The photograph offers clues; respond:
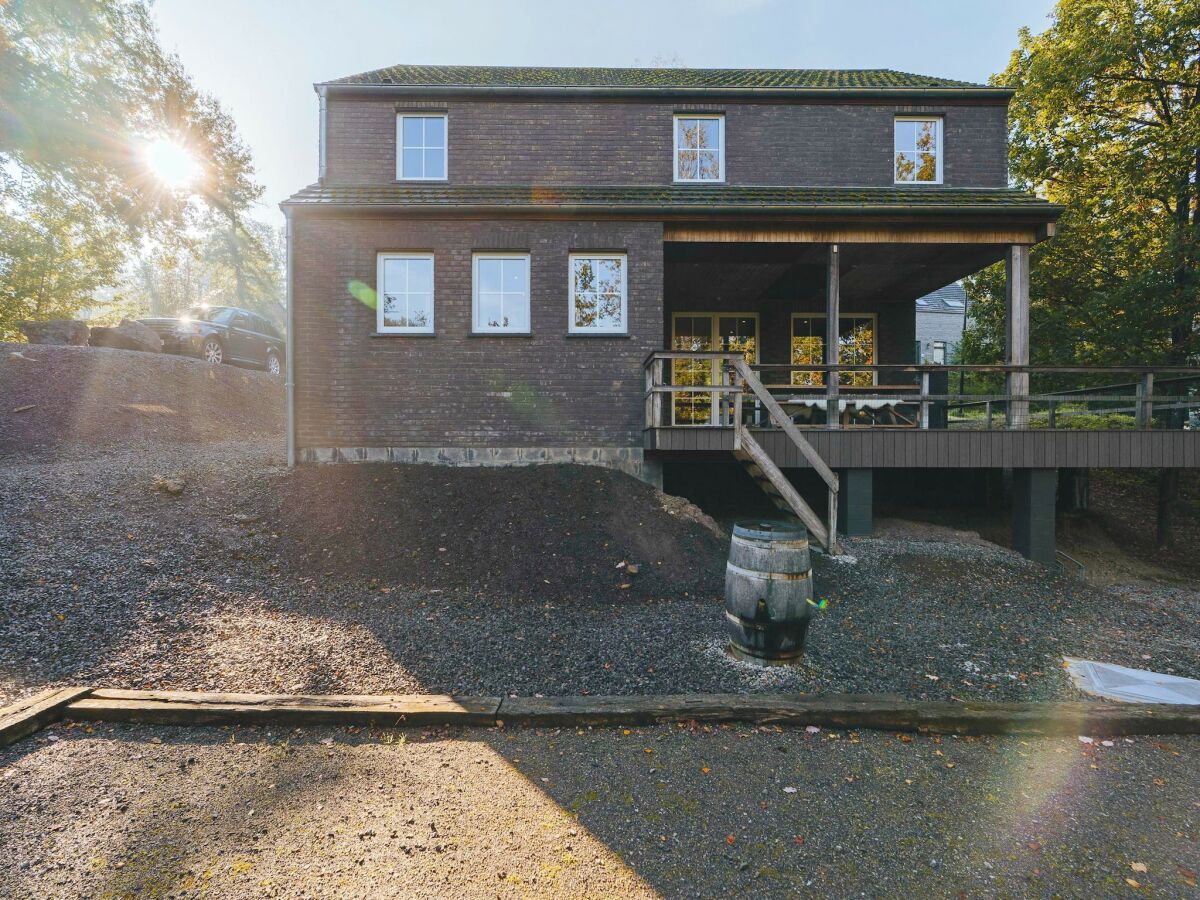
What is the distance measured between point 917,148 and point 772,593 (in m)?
10.9

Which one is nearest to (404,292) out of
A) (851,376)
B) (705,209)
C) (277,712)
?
(705,209)

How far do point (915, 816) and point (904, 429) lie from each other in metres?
6.59

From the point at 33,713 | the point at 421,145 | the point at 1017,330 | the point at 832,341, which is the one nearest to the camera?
the point at 33,713

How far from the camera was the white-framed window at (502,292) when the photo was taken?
9.33m

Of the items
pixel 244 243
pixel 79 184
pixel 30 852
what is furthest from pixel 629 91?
pixel 244 243

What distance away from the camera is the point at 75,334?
45.1 feet

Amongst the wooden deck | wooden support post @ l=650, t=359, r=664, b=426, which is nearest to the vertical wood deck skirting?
wooden support post @ l=650, t=359, r=664, b=426

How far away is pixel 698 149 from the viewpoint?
10.5 meters

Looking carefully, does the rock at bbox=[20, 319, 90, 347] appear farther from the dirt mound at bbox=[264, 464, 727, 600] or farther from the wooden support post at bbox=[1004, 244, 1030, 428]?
the wooden support post at bbox=[1004, 244, 1030, 428]

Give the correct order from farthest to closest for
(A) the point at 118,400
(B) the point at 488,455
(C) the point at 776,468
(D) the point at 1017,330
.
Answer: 1. (A) the point at 118,400
2. (B) the point at 488,455
3. (D) the point at 1017,330
4. (C) the point at 776,468

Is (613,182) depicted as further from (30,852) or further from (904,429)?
(30,852)

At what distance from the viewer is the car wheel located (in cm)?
1466

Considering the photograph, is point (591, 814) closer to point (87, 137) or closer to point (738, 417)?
point (738, 417)

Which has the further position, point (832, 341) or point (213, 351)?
point (213, 351)
